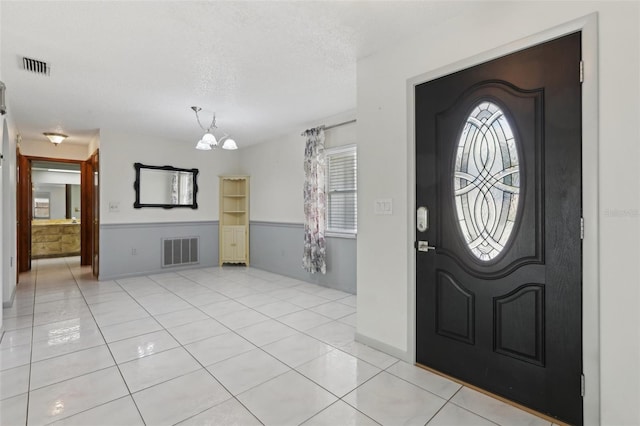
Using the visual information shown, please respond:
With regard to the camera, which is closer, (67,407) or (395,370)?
(67,407)

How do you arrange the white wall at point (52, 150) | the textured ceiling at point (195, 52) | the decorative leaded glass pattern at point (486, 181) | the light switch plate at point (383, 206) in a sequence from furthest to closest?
the white wall at point (52, 150) → the light switch plate at point (383, 206) → the textured ceiling at point (195, 52) → the decorative leaded glass pattern at point (486, 181)

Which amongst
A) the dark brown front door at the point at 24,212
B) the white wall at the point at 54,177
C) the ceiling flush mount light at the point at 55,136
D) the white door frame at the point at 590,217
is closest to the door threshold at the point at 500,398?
the white door frame at the point at 590,217

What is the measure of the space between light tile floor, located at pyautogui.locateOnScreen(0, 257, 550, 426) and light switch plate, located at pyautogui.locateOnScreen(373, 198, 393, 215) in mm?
1191

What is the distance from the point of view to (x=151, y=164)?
584cm

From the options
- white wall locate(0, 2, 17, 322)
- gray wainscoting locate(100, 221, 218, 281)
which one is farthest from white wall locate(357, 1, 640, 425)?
gray wainscoting locate(100, 221, 218, 281)

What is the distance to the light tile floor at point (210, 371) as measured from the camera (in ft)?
5.99

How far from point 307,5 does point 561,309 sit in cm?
243

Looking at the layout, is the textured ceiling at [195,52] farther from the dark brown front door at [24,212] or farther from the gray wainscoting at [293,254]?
the gray wainscoting at [293,254]

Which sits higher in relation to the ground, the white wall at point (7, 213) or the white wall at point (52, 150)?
the white wall at point (52, 150)

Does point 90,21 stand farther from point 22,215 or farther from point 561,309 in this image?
point 22,215

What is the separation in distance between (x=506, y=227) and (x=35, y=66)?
4237mm

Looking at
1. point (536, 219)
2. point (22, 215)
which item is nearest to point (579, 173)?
point (536, 219)

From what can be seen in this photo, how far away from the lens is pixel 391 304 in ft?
8.43

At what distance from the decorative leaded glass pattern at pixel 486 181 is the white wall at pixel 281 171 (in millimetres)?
2566
